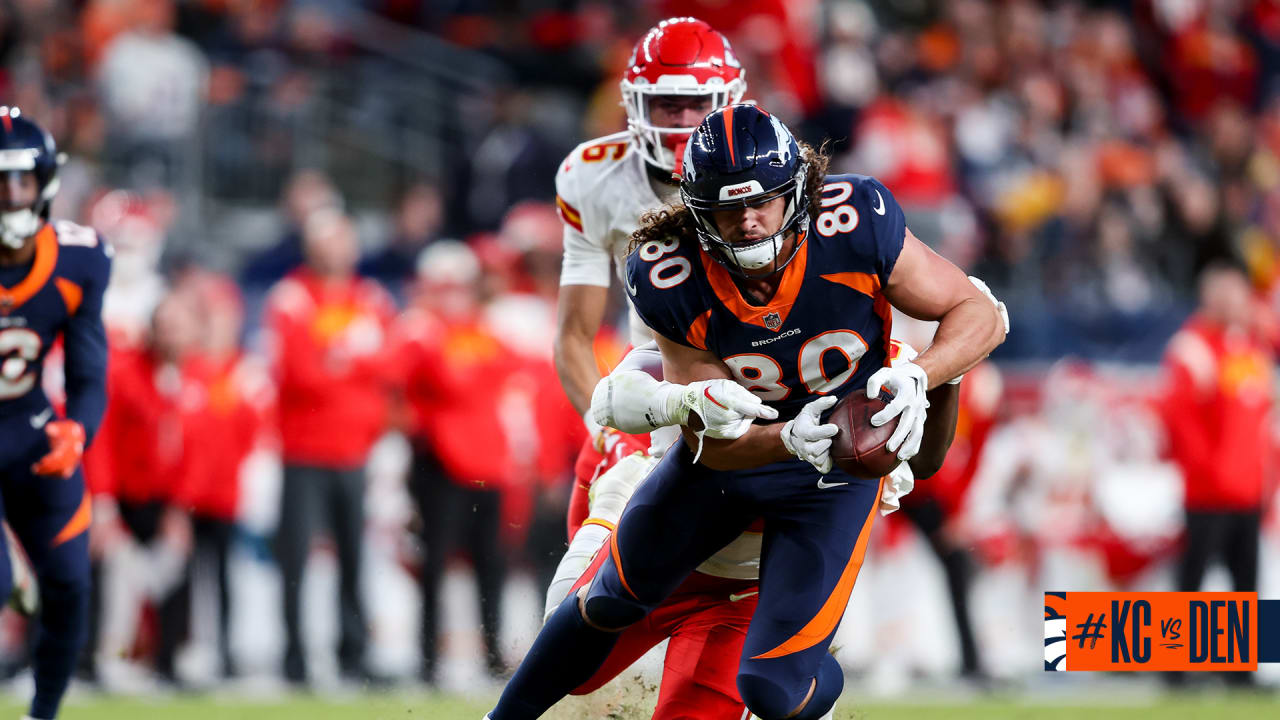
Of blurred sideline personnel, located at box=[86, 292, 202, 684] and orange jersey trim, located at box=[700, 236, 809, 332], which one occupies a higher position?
orange jersey trim, located at box=[700, 236, 809, 332]

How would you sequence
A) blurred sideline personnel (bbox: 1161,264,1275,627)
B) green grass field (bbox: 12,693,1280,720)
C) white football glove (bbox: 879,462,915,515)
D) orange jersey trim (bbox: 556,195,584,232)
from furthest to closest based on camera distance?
blurred sideline personnel (bbox: 1161,264,1275,627) → green grass field (bbox: 12,693,1280,720) → orange jersey trim (bbox: 556,195,584,232) → white football glove (bbox: 879,462,915,515)

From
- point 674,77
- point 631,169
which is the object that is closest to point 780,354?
point 674,77

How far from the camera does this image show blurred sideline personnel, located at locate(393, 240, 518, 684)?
941cm

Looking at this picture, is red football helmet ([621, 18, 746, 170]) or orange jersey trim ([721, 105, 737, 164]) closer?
orange jersey trim ([721, 105, 737, 164])

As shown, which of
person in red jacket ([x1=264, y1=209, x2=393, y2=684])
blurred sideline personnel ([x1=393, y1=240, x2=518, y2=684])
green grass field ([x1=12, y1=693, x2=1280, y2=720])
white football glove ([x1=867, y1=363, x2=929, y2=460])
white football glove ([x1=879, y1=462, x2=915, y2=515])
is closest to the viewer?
white football glove ([x1=867, y1=363, x2=929, y2=460])

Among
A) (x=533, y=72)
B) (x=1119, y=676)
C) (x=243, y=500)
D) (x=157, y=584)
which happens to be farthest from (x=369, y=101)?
(x=1119, y=676)

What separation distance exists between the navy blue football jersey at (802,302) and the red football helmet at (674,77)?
0.93m

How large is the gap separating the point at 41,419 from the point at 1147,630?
14.3ft

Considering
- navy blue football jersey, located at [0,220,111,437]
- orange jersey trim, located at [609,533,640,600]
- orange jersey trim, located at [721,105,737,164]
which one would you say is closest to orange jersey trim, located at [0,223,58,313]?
navy blue football jersey, located at [0,220,111,437]

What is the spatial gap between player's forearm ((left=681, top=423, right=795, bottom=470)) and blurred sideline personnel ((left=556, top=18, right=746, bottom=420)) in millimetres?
1030

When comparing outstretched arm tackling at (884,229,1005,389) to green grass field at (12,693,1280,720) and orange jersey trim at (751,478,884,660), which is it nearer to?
orange jersey trim at (751,478,884,660)

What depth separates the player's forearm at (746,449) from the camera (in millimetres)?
4484

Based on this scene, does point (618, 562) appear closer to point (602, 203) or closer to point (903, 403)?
point (903, 403)

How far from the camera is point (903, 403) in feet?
13.8
